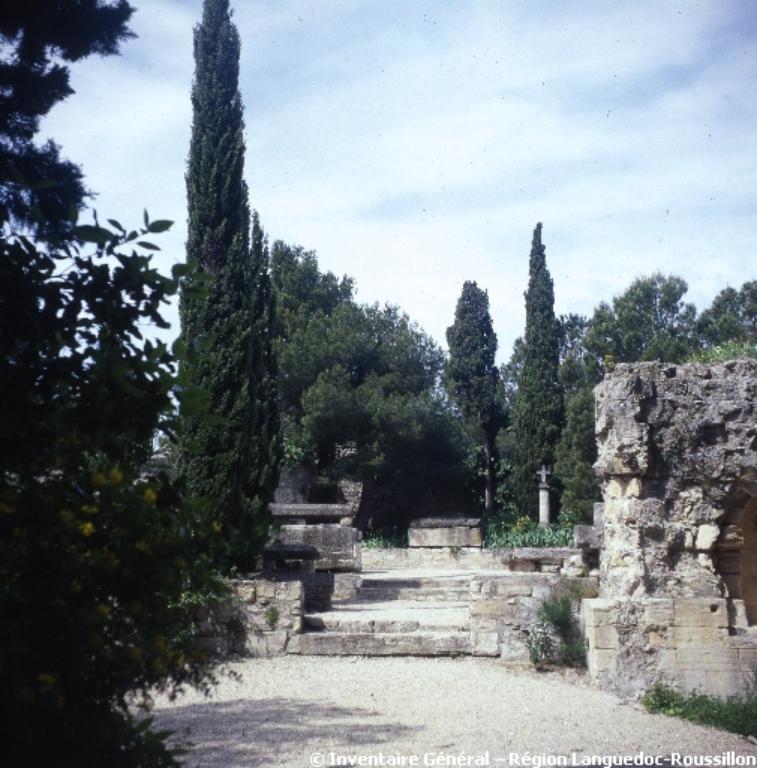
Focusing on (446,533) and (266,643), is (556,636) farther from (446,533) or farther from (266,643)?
(446,533)

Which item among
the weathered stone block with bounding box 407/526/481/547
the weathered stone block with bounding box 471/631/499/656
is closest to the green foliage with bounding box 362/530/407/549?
the weathered stone block with bounding box 407/526/481/547

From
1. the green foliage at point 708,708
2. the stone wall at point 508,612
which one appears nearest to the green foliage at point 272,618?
the stone wall at point 508,612

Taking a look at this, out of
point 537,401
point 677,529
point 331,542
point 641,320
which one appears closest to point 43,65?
point 677,529

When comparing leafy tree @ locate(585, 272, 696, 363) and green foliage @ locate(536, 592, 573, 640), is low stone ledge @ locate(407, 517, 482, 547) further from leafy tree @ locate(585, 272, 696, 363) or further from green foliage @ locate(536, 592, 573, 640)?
green foliage @ locate(536, 592, 573, 640)

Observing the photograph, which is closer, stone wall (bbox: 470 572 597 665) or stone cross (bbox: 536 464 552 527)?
stone wall (bbox: 470 572 597 665)

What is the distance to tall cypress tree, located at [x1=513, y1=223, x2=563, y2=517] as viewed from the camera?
29578 mm

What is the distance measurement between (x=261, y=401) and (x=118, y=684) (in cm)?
1386

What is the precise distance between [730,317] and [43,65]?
30900 millimetres

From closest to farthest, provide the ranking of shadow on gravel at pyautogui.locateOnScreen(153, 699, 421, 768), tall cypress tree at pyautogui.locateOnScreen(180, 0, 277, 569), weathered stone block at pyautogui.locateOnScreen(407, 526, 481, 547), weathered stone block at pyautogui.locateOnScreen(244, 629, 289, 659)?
1. shadow on gravel at pyautogui.locateOnScreen(153, 699, 421, 768)
2. weathered stone block at pyautogui.locateOnScreen(244, 629, 289, 659)
3. tall cypress tree at pyautogui.locateOnScreen(180, 0, 277, 569)
4. weathered stone block at pyautogui.locateOnScreen(407, 526, 481, 547)

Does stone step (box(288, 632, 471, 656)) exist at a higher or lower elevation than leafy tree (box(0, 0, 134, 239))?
lower


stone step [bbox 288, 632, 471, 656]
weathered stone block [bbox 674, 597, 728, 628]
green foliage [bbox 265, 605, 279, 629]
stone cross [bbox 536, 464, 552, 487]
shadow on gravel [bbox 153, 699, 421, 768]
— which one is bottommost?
shadow on gravel [bbox 153, 699, 421, 768]

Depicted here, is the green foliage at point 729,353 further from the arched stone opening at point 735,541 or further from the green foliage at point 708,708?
the green foliage at point 708,708

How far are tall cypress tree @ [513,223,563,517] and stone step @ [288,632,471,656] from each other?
61.7 ft

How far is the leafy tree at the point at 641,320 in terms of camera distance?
31.8 meters
